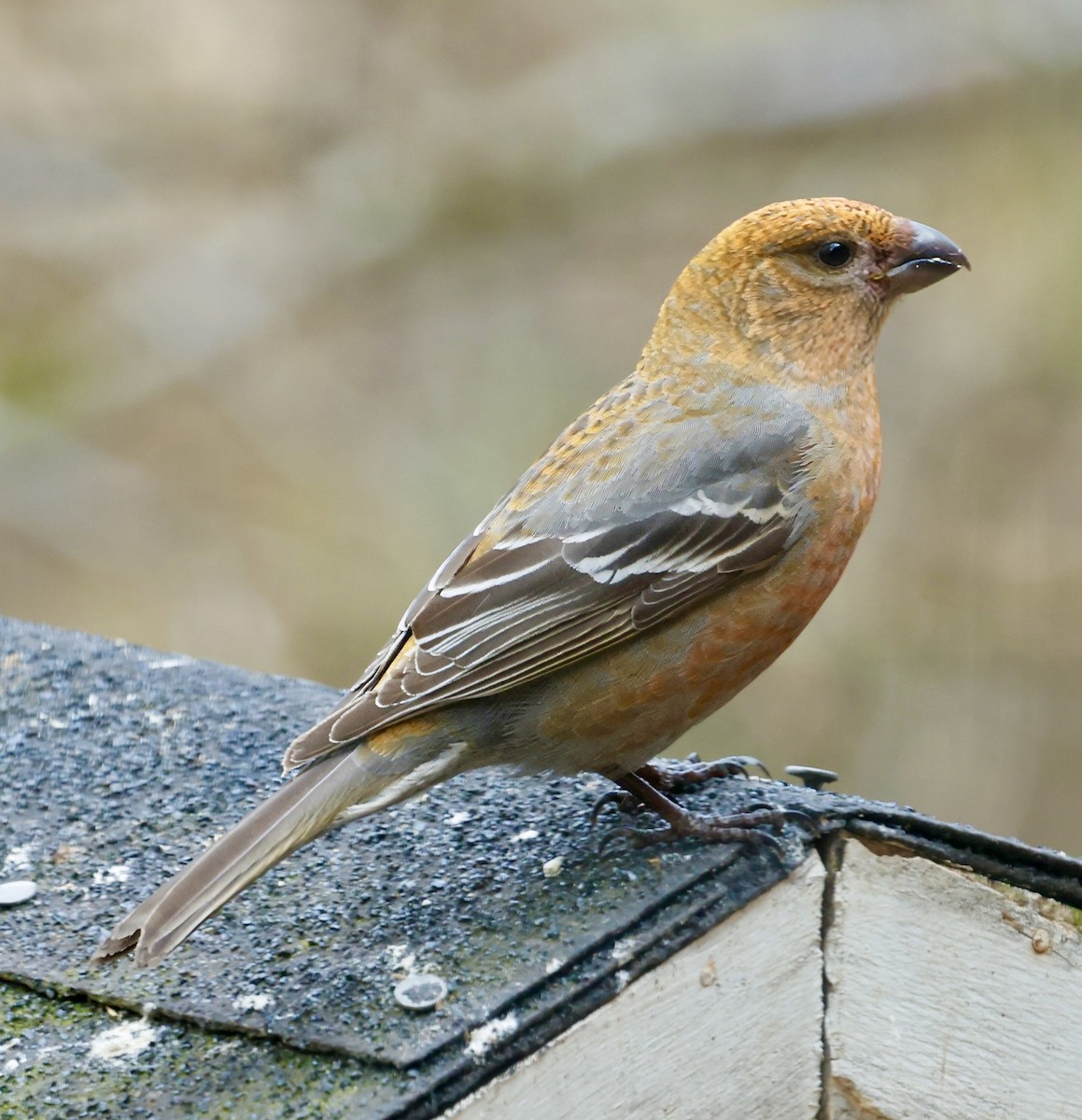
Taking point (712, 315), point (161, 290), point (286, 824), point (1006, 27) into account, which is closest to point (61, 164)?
point (161, 290)

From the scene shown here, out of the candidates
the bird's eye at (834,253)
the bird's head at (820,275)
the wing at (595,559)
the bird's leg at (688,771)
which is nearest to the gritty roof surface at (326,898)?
the bird's leg at (688,771)

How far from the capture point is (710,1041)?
2393 millimetres

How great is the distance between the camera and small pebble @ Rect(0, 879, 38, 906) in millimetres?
2502

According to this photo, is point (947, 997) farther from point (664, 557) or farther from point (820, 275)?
point (820, 275)

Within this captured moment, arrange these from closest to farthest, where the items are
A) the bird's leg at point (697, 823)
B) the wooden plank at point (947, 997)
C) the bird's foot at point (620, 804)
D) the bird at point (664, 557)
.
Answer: the wooden plank at point (947, 997), the bird's leg at point (697, 823), the bird at point (664, 557), the bird's foot at point (620, 804)

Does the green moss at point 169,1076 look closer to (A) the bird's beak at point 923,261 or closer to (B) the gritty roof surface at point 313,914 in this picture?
(B) the gritty roof surface at point 313,914

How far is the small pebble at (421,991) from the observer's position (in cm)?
217

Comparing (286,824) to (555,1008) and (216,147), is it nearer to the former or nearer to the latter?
(555,1008)

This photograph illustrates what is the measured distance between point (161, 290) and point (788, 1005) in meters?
4.94

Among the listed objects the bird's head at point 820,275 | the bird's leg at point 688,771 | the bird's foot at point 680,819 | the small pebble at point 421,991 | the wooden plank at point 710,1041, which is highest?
the bird's head at point 820,275

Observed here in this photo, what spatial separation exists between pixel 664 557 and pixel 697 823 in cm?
49

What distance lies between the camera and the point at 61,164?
677 cm

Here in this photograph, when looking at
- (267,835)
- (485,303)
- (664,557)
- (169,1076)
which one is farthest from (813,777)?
(485,303)

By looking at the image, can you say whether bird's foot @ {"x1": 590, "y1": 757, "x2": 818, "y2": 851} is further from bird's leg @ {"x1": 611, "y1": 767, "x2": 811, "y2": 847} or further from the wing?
the wing
